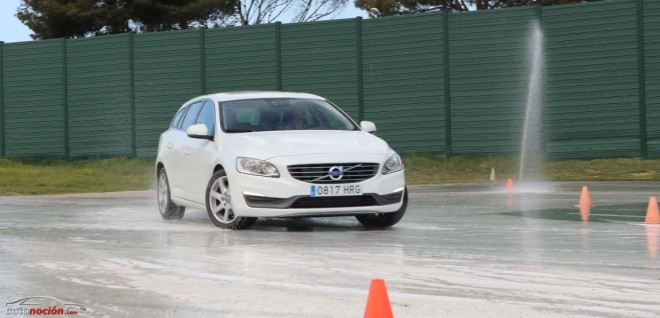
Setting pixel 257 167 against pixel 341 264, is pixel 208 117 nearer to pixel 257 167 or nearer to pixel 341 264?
pixel 257 167

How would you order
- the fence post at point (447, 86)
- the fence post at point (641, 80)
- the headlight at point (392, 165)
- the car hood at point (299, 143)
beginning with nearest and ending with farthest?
the car hood at point (299, 143) < the headlight at point (392, 165) < the fence post at point (641, 80) < the fence post at point (447, 86)

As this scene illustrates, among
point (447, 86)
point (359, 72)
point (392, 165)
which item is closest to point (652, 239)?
point (392, 165)

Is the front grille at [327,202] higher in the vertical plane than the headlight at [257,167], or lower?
lower

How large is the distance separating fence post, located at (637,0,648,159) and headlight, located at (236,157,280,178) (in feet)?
53.0

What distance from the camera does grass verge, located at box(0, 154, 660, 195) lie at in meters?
27.5

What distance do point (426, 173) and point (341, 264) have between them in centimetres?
1961

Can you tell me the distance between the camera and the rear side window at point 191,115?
647 inches

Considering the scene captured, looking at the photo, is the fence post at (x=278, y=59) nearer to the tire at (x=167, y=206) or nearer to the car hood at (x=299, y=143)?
the tire at (x=167, y=206)

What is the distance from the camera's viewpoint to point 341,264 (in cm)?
1088

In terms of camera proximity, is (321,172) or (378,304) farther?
(321,172)

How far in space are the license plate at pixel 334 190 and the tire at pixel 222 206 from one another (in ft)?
3.24

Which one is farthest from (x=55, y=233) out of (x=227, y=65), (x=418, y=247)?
(x=227, y=65)

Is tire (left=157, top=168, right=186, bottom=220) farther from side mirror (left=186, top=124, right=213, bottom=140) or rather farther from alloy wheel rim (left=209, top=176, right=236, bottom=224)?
alloy wheel rim (left=209, top=176, right=236, bottom=224)

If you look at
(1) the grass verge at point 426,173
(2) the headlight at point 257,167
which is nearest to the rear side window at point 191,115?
(2) the headlight at point 257,167
